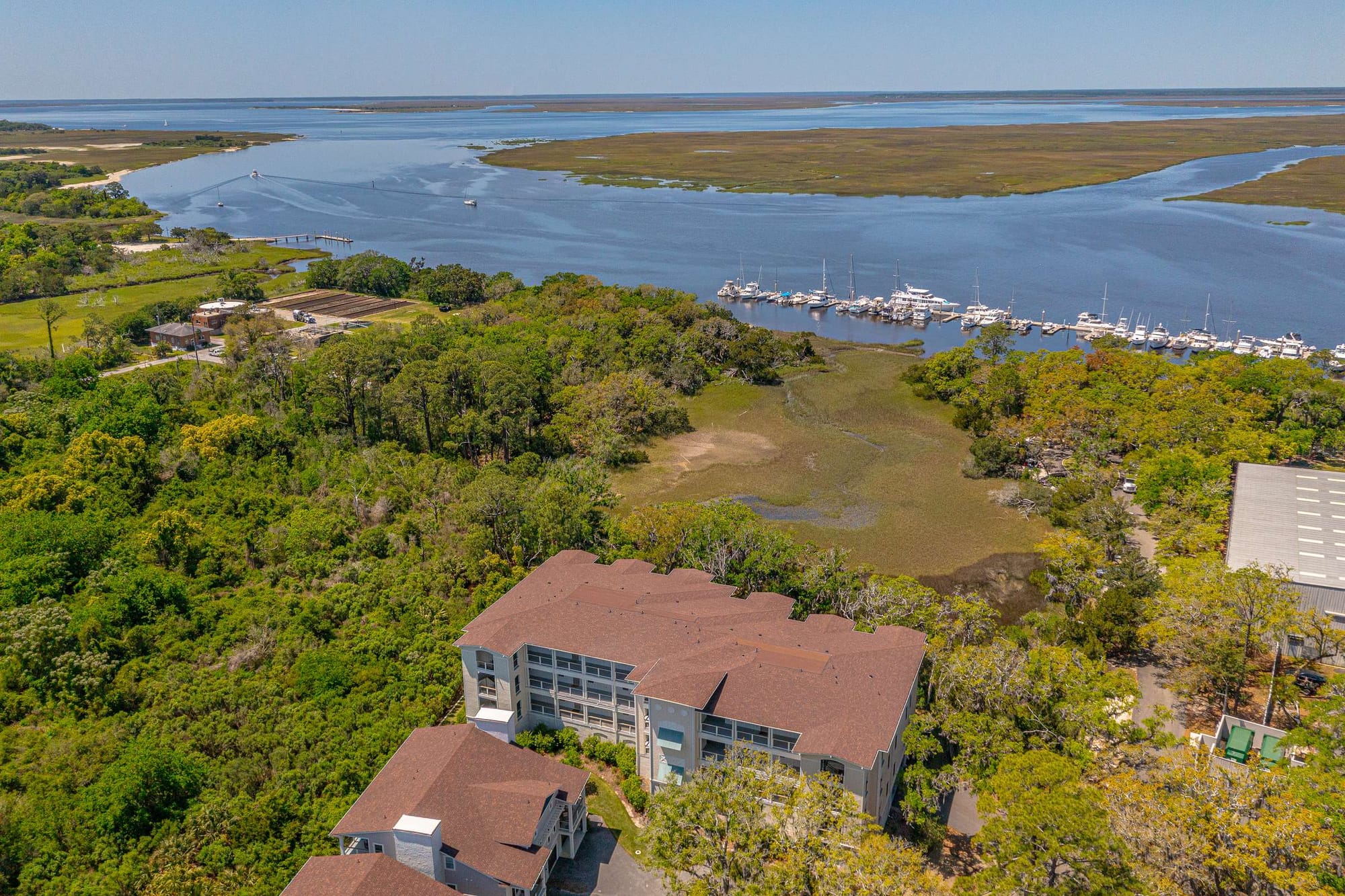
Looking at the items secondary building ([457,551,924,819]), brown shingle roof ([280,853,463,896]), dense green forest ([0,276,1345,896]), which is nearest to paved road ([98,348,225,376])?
dense green forest ([0,276,1345,896])

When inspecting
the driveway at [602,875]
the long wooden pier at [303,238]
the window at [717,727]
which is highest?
the long wooden pier at [303,238]

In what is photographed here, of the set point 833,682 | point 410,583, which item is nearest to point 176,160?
point 410,583

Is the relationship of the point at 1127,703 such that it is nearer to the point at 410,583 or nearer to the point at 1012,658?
the point at 1012,658

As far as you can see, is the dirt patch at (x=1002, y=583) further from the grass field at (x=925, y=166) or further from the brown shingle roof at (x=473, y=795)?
the grass field at (x=925, y=166)

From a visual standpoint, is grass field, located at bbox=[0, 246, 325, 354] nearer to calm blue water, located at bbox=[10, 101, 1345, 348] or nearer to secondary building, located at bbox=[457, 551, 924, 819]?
calm blue water, located at bbox=[10, 101, 1345, 348]

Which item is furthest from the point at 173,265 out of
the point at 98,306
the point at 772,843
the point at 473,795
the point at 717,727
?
the point at 772,843

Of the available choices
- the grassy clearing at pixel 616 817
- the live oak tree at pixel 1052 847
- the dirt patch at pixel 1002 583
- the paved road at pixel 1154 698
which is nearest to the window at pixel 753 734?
the grassy clearing at pixel 616 817

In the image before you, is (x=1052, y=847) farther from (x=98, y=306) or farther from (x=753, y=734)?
(x=98, y=306)
